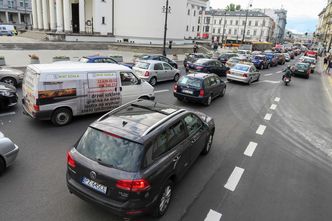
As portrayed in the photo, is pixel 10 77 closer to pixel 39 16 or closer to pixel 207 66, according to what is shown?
pixel 207 66

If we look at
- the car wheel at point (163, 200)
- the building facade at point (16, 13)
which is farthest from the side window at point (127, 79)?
the building facade at point (16, 13)

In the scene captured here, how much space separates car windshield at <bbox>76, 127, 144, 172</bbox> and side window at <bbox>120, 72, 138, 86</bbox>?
5646mm

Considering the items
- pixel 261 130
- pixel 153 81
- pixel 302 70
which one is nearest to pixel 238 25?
pixel 302 70

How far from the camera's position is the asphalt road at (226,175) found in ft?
16.0

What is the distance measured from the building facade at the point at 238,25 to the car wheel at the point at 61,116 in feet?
329

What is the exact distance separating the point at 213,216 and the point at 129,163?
6.79 feet

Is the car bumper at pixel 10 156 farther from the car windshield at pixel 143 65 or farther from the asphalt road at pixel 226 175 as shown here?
the car windshield at pixel 143 65

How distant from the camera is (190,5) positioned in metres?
65.4

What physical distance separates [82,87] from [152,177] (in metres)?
5.72

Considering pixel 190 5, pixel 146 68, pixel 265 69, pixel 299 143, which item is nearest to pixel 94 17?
pixel 190 5

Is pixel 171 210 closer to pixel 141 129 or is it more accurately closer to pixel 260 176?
pixel 141 129

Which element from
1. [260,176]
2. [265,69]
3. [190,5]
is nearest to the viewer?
[260,176]

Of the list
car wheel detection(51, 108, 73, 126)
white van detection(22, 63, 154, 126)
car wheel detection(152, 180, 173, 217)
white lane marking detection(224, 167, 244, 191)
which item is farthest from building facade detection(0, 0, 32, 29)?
car wheel detection(152, 180, 173, 217)

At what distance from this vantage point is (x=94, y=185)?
4234 mm
